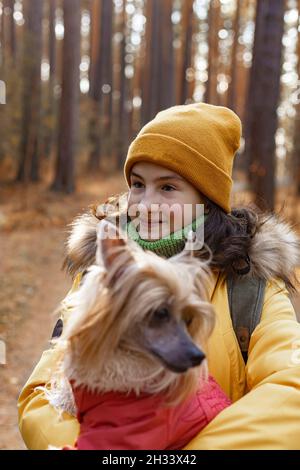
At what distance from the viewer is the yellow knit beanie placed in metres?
2.92

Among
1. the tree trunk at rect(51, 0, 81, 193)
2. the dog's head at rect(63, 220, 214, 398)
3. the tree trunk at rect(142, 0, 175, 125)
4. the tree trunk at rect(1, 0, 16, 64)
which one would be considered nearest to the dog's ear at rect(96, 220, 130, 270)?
the dog's head at rect(63, 220, 214, 398)

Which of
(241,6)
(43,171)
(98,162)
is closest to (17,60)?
(43,171)

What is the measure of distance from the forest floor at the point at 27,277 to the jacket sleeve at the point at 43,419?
1238 millimetres

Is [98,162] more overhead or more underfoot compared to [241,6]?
more underfoot

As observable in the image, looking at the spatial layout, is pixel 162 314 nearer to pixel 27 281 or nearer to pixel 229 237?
pixel 229 237

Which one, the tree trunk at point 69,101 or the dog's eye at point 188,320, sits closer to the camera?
the dog's eye at point 188,320

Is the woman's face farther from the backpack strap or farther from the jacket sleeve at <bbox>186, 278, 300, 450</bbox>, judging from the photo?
the jacket sleeve at <bbox>186, 278, 300, 450</bbox>

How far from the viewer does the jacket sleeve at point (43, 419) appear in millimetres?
2414

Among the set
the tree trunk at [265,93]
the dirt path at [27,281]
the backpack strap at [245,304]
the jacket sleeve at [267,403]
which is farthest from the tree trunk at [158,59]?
the jacket sleeve at [267,403]

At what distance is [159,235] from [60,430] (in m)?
0.99

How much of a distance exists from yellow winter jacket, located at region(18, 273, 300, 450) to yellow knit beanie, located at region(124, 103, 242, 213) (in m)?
0.52

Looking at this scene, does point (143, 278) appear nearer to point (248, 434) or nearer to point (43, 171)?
point (248, 434)

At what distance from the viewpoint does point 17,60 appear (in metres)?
22.2

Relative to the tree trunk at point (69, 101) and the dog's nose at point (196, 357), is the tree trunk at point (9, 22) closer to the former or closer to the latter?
the tree trunk at point (69, 101)
